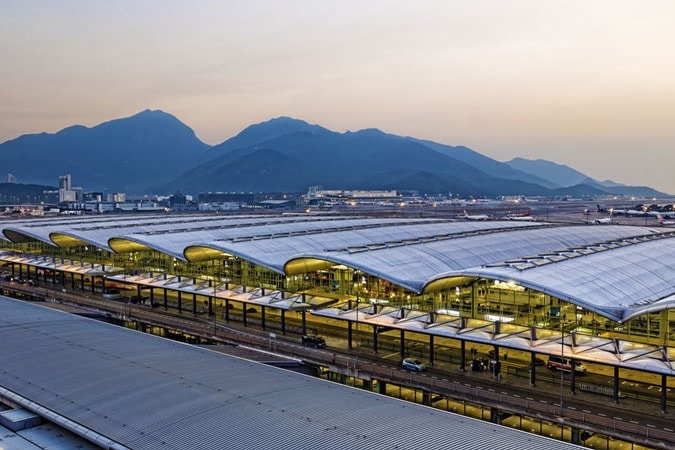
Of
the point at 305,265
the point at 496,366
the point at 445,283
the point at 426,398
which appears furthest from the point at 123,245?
the point at 496,366

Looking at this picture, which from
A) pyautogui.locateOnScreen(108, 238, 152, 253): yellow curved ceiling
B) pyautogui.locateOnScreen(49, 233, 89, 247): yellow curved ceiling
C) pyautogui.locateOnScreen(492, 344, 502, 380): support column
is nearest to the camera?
pyautogui.locateOnScreen(492, 344, 502, 380): support column

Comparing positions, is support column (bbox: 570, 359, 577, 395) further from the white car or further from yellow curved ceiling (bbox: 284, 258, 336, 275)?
yellow curved ceiling (bbox: 284, 258, 336, 275)

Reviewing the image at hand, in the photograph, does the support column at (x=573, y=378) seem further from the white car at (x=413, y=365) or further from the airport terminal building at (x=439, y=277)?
the white car at (x=413, y=365)

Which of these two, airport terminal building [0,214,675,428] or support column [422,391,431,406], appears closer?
support column [422,391,431,406]

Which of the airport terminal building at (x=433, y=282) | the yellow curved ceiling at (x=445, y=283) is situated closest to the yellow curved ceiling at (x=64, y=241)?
the airport terminal building at (x=433, y=282)

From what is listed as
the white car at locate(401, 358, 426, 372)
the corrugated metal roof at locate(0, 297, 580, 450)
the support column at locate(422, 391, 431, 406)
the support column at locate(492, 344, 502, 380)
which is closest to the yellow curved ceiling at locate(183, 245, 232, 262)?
the white car at locate(401, 358, 426, 372)
